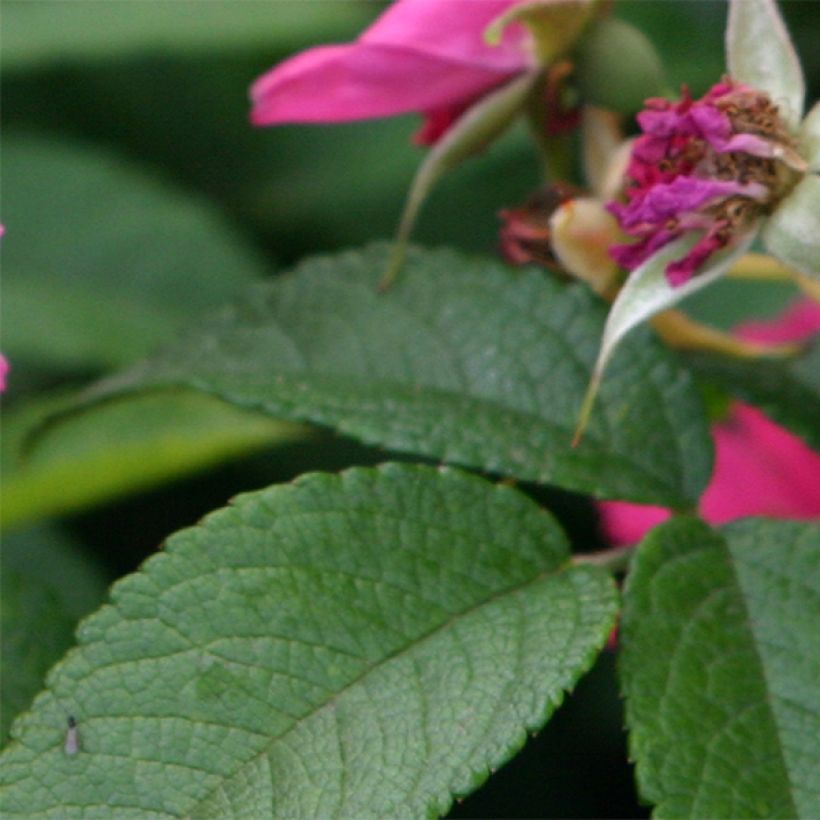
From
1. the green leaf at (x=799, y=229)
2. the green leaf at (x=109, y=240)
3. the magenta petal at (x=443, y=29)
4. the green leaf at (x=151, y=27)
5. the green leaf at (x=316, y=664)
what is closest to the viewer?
the green leaf at (x=316, y=664)

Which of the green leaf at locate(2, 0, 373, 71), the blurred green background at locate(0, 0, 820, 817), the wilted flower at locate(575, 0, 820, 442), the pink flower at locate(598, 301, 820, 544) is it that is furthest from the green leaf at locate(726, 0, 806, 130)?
the green leaf at locate(2, 0, 373, 71)

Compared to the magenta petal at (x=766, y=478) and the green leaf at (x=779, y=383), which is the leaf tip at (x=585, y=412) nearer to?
the green leaf at (x=779, y=383)

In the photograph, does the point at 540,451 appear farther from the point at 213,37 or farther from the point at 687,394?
the point at 213,37

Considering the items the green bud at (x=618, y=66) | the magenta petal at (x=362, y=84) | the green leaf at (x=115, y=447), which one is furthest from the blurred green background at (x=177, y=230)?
the green bud at (x=618, y=66)

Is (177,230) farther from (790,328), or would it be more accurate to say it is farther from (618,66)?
(618,66)

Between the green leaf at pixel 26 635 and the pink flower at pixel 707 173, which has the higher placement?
the pink flower at pixel 707 173

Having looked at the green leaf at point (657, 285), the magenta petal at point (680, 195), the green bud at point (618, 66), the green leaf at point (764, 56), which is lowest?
the green leaf at point (657, 285)

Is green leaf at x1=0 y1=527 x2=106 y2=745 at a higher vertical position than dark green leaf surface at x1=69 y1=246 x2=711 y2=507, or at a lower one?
lower

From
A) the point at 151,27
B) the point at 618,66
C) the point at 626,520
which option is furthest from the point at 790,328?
the point at 151,27

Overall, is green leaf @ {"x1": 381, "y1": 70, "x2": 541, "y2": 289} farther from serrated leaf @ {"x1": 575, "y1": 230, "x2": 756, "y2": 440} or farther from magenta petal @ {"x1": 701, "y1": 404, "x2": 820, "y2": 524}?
magenta petal @ {"x1": 701, "y1": 404, "x2": 820, "y2": 524}
